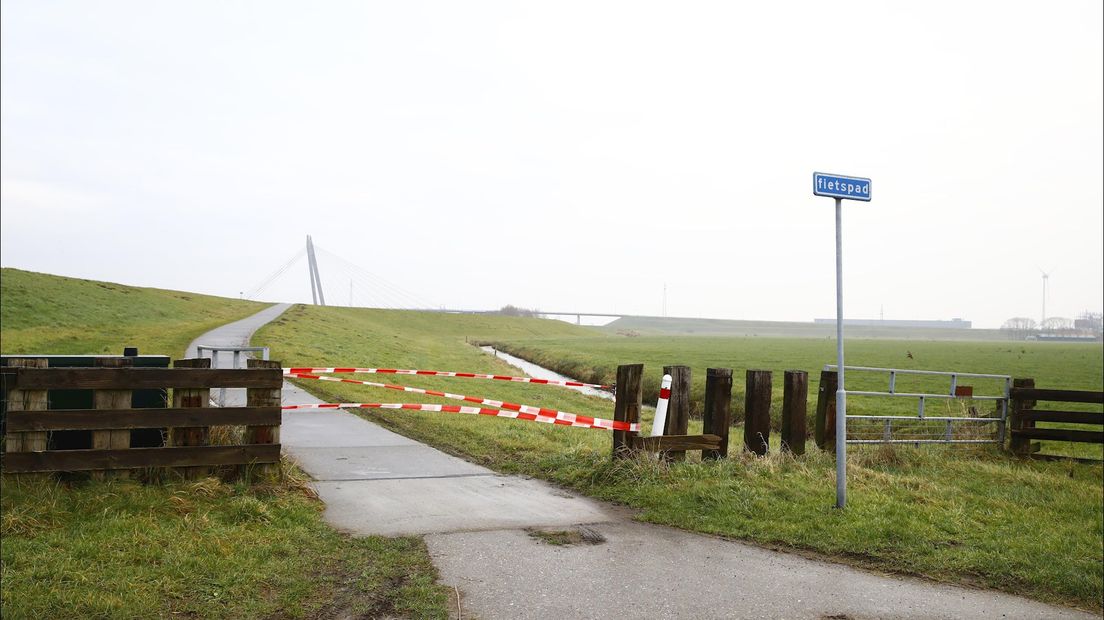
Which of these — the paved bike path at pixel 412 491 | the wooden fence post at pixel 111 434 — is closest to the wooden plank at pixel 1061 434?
the paved bike path at pixel 412 491

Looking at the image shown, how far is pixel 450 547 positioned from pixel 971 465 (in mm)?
8231

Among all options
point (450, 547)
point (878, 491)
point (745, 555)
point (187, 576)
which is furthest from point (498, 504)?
point (878, 491)

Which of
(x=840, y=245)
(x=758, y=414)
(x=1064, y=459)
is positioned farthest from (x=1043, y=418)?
(x=840, y=245)

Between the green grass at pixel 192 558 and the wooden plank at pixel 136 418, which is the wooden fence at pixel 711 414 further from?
the wooden plank at pixel 136 418

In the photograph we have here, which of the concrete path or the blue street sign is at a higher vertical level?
the blue street sign

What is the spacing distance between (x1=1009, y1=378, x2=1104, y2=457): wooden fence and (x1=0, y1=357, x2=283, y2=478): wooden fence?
36.9ft

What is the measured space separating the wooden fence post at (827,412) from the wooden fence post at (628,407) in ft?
9.37

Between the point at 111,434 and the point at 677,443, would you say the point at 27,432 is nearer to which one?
the point at 111,434

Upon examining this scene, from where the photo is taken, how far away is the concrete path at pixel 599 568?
5035 millimetres

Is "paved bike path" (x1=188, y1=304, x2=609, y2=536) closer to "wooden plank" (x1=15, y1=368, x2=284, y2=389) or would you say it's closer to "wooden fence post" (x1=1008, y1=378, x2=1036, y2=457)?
"wooden plank" (x1=15, y1=368, x2=284, y2=389)

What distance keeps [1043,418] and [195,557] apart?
12.3 m

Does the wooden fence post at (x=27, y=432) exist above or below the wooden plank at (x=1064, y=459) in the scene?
above

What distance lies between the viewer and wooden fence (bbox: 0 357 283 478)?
6.42 meters

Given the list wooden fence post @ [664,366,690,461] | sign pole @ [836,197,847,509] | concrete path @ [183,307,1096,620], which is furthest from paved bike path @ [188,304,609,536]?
sign pole @ [836,197,847,509]
